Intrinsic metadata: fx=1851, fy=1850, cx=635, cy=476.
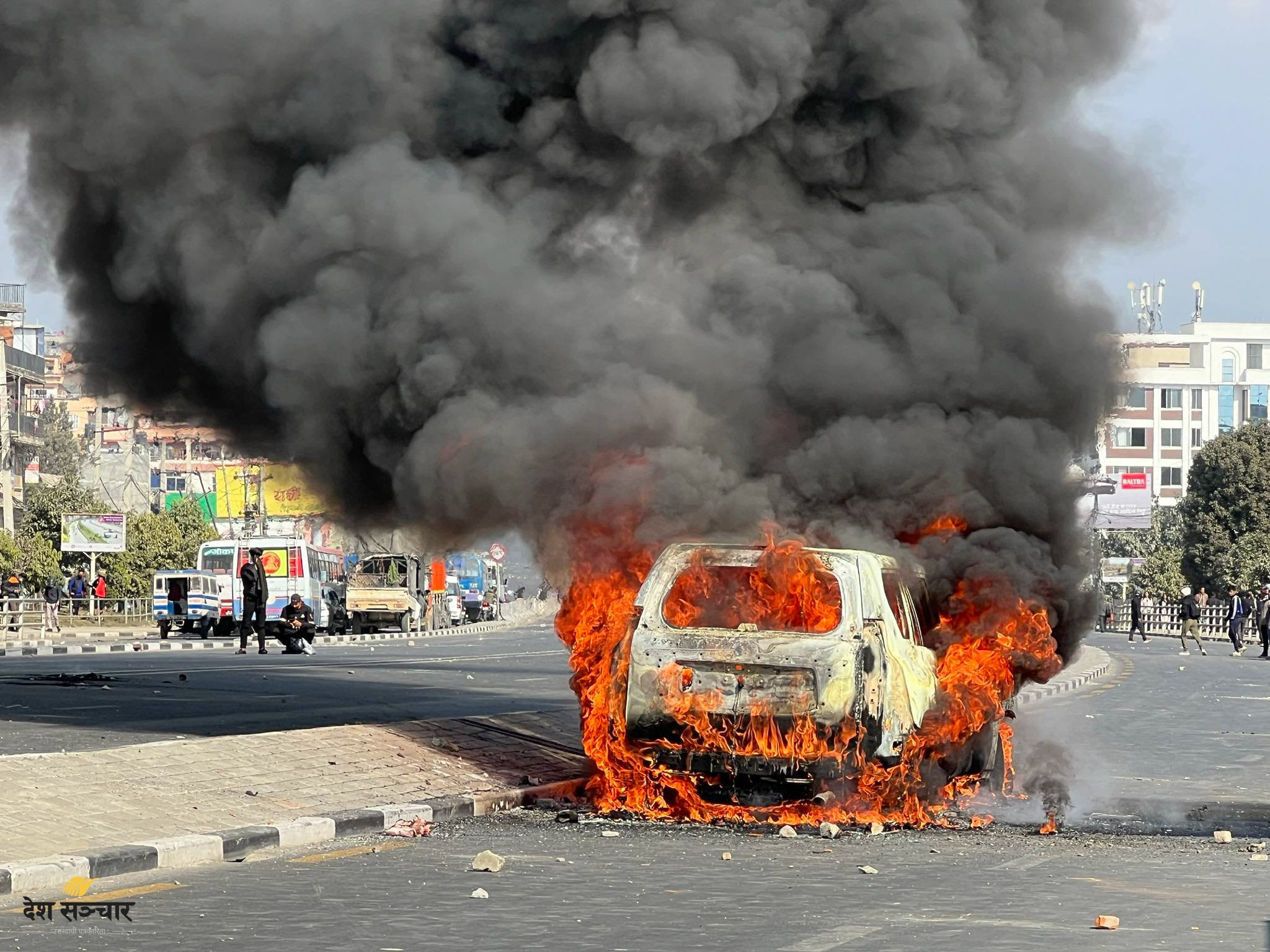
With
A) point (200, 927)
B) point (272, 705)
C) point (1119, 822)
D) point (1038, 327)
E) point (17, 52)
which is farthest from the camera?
point (272, 705)

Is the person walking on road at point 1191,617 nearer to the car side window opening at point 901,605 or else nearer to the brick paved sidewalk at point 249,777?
the brick paved sidewalk at point 249,777

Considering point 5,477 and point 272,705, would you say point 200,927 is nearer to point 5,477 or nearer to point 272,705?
point 272,705

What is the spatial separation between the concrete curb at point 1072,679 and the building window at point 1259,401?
341ft

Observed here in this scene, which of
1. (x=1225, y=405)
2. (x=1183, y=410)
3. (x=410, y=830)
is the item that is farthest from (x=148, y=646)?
(x=1225, y=405)

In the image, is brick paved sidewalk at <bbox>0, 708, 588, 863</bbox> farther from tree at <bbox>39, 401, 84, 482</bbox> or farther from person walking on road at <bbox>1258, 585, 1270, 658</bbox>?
tree at <bbox>39, 401, 84, 482</bbox>

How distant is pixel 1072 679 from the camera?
3000cm

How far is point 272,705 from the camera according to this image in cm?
2005

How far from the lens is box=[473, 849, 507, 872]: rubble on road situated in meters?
9.41

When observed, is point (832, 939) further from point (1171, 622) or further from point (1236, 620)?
point (1171, 622)

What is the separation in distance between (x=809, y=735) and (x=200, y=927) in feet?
13.7

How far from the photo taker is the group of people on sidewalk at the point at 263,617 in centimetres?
3447

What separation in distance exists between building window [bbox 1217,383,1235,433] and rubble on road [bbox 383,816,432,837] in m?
135

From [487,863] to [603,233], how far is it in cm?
712

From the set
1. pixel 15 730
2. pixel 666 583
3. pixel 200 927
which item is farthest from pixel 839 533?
pixel 15 730
